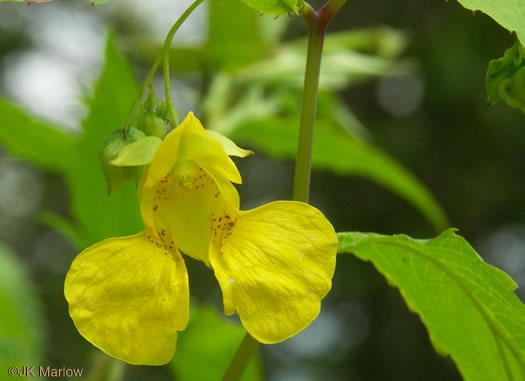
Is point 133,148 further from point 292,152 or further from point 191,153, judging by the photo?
point 292,152

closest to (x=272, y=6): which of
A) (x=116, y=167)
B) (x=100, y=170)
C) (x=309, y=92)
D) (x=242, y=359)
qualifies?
(x=309, y=92)

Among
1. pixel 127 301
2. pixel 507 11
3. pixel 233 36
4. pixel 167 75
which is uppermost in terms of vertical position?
pixel 507 11

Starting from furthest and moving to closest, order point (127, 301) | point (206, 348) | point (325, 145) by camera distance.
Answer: point (325, 145) < point (206, 348) < point (127, 301)

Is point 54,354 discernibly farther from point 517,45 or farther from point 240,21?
point 517,45

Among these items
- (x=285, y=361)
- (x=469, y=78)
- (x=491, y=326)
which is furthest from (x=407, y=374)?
(x=491, y=326)

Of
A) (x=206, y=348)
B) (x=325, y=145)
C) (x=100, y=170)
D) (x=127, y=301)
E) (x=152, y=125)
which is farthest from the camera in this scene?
(x=325, y=145)

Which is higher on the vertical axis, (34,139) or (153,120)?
(153,120)

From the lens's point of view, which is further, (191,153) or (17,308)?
(17,308)

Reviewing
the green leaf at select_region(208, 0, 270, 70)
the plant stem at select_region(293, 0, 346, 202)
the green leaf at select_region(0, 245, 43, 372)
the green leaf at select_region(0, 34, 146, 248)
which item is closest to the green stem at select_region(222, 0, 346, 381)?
the plant stem at select_region(293, 0, 346, 202)
